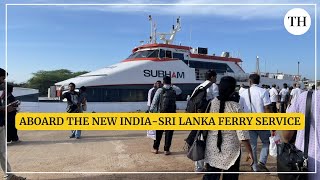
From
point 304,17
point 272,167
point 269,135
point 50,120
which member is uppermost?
point 304,17

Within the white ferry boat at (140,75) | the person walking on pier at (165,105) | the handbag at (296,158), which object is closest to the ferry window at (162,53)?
the white ferry boat at (140,75)

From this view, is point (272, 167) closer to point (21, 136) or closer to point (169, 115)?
point (169, 115)

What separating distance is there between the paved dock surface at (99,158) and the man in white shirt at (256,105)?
0.92 feet

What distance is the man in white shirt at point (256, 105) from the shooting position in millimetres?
5457

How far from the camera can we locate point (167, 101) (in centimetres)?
714

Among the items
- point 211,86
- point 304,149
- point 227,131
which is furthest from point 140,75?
point 304,149

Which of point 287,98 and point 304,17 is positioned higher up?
point 304,17

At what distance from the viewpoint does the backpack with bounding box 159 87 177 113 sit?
7111mm

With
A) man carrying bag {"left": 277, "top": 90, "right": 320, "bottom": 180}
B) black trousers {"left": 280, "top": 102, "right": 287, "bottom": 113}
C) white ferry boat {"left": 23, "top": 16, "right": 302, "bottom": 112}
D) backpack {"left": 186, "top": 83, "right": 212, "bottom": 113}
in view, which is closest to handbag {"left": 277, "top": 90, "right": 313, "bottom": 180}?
man carrying bag {"left": 277, "top": 90, "right": 320, "bottom": 180}

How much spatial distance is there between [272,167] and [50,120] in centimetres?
360

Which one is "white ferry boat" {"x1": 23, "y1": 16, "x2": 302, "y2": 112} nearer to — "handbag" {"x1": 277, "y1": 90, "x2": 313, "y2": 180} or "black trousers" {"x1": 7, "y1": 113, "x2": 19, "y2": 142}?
"black trousers" {"x1": 7, "y1": 113, "x2": 19, "y2": 142}

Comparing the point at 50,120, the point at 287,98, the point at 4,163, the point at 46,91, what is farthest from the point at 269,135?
the point at 46,91

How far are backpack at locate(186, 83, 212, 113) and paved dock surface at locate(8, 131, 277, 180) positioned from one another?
0.99 m

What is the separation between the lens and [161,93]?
286 inches
